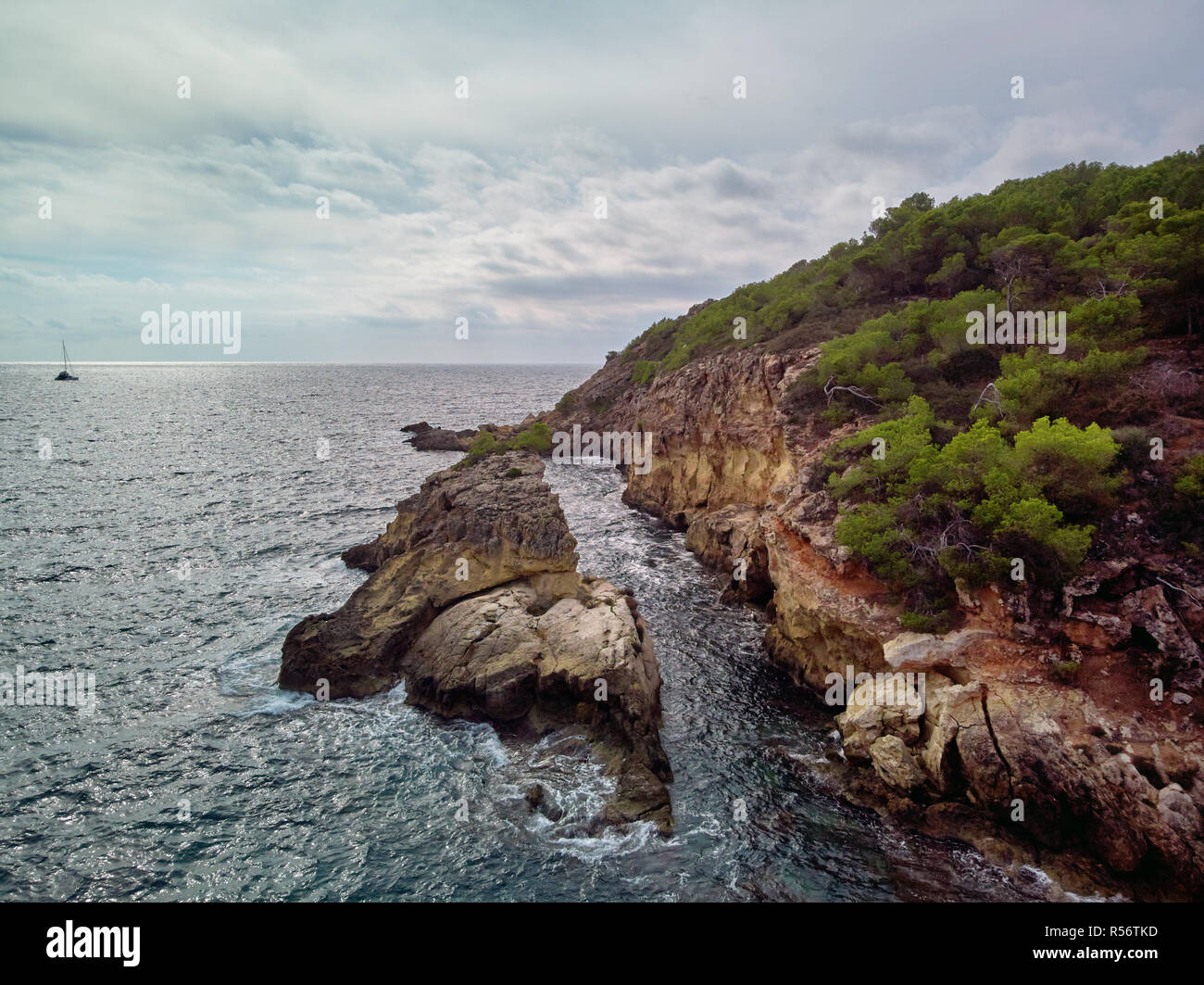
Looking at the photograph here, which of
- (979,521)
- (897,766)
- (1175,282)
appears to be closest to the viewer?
A: (897,766)

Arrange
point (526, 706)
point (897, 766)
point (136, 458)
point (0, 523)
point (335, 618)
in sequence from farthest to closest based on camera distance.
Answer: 1. point (136, 458)
2. point (0, 523)
3. point (335, 618)
4. point (526, 706)
5. point (897, 766)

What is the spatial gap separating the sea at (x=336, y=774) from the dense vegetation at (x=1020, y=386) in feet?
25.4

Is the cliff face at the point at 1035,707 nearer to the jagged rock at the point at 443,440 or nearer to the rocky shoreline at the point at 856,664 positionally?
the rocky shoreline at the point at 856,664

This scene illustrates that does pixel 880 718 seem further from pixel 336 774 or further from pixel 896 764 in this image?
pixel 336 774

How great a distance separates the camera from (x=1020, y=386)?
2250 cm

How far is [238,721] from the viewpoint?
21156mm

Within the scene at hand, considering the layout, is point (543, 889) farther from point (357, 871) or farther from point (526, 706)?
point (526, 706)

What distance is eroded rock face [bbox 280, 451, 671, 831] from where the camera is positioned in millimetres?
19766

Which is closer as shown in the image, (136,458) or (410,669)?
(410,669)

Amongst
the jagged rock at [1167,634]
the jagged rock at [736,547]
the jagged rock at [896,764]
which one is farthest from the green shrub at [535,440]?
the jagged rock at [1167,634]

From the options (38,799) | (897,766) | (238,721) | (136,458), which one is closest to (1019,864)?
(897,766)

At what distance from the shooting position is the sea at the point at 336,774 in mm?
14891

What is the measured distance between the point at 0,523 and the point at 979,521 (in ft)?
184

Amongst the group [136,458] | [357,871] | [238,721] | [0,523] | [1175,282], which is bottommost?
[357,871]
